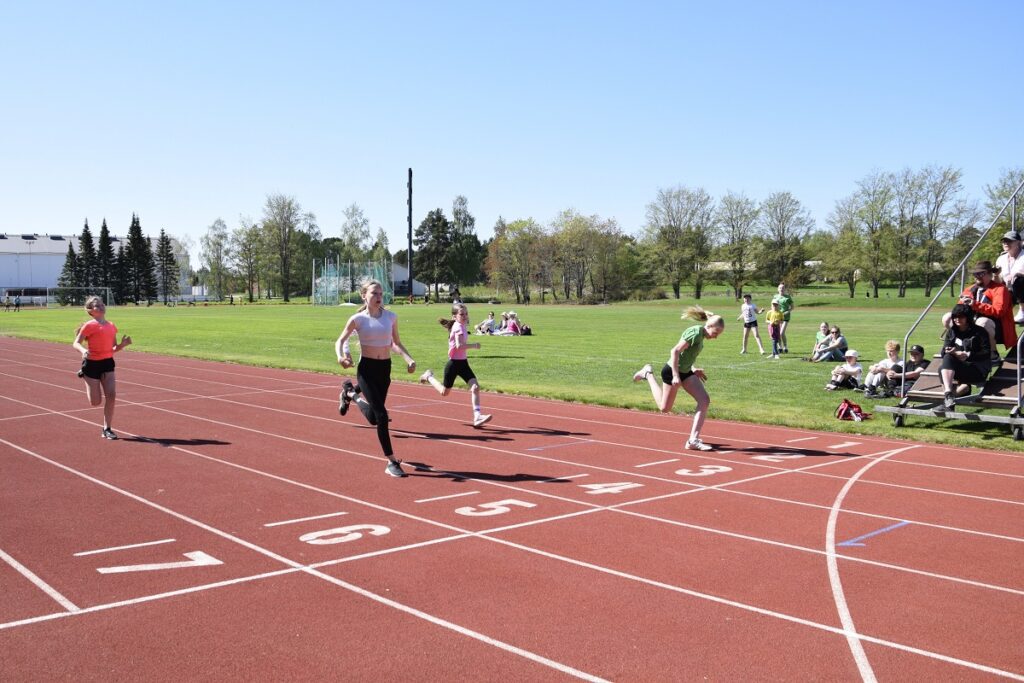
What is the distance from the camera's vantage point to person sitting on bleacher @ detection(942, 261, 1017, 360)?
12758mm

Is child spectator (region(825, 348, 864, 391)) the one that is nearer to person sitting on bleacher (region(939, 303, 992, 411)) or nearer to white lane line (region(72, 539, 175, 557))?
person sitting on bleacher (region(939, 303, 992, 411))

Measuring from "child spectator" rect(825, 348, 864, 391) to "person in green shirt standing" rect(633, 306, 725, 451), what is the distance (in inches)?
266

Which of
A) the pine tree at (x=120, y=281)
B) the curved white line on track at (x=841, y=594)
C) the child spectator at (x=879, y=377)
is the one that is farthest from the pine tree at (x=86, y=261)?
the curved white line on track at (x=841, y=594)

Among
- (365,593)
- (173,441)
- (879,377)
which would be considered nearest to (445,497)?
(365,593)

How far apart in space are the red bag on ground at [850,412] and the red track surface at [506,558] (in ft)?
6.10

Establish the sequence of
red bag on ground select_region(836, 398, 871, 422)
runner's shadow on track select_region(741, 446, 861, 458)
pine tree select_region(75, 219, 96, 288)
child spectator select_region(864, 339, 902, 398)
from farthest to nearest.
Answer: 1. pine tree select_region(75, 219, 96, 288)
2. child spectator select_region(864, 339, 902, 398)
3. red bag on ground select_region(836, 398, 871, 422)
4. runner's shadow on track select_region(741, 446, 861, 458)

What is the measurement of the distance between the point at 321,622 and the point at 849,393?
45.6ft

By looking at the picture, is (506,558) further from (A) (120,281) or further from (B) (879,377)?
(A) (120,281)

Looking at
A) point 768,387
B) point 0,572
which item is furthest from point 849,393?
point 0,572

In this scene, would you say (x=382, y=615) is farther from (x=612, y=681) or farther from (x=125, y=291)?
(x=125, y=291)

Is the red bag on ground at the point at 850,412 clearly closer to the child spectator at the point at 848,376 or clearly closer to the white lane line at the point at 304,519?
the child spectator at the point at 848,376

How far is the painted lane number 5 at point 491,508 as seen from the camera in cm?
788

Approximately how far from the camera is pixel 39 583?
5.87 meters

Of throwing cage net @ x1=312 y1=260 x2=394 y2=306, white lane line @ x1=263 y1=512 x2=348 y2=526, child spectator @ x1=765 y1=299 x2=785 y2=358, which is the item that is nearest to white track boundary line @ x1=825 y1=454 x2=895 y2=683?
white lane line @ x1=263 y1=512 x2=348 y2=526
